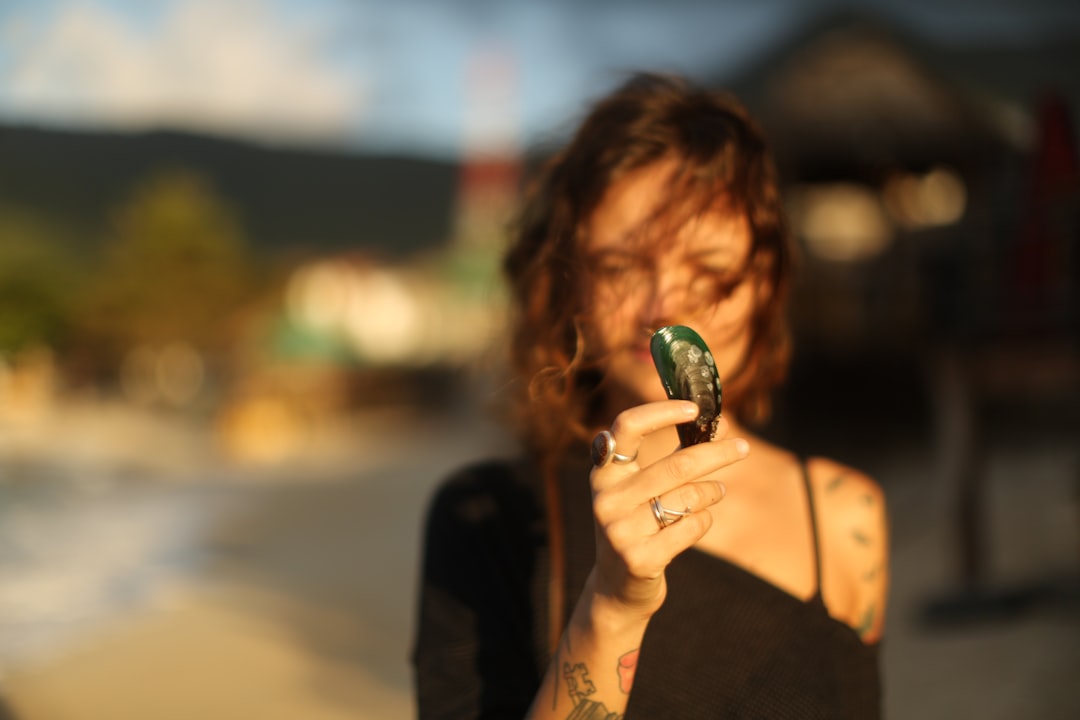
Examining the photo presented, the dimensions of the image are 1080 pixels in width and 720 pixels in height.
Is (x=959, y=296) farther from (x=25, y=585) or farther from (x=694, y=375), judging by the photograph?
(x=25, y=585)

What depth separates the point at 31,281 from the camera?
275 cm

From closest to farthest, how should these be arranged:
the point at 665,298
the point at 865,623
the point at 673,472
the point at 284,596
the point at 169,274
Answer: the point at 673,472 → the point at 665,298 → the point at 865,623 → the point at 284,596 → the point at 169,274

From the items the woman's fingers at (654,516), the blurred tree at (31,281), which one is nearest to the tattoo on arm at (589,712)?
the woman's fingers at (654,516)

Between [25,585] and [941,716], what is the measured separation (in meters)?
4.84

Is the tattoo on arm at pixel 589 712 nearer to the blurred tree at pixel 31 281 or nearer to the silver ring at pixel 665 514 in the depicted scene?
the silver ring at pixel 665 514

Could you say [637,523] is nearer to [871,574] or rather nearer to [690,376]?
[690,376]

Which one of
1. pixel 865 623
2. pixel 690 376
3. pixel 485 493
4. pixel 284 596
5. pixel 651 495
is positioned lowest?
pixel 284 596

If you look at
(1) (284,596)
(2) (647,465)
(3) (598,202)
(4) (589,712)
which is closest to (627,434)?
(2) (647,465)

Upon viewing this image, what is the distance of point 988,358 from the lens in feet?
16.8

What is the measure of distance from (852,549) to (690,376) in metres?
0.56

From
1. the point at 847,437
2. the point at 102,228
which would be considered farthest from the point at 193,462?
the point at 102,228

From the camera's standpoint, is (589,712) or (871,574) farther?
(871,574)

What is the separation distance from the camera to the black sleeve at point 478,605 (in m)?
1.23

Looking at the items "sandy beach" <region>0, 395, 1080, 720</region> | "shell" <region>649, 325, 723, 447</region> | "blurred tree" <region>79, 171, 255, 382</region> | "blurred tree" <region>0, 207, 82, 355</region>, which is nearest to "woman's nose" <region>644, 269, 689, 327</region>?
"shell" <region>649, 325, 723, 447</region>
